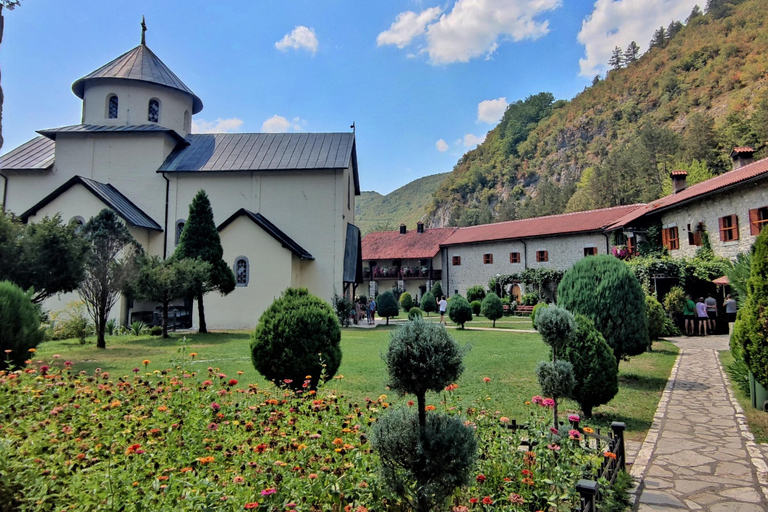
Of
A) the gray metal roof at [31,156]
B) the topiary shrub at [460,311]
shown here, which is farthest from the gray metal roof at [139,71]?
the topiary shrub at [460,311]

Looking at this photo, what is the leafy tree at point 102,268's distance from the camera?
12.3 metres

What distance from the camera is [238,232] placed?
1958 centimetres

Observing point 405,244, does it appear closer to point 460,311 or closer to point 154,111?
point 460,311

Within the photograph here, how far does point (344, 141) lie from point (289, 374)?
19.3m

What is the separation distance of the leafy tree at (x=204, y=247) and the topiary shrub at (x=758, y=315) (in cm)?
1545

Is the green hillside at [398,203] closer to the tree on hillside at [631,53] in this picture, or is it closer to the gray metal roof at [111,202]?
the tree on hillside at [631,53]

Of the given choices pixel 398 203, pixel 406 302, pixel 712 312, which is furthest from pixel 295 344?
pixel 398 203

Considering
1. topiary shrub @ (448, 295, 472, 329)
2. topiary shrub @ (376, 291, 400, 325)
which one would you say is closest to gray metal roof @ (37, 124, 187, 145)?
topiary shrub @ (376, 291, 400, 325)

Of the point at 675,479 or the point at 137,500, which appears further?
the point at 675,479

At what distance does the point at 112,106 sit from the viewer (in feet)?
74.0

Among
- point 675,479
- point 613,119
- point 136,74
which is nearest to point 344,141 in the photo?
point 136,74

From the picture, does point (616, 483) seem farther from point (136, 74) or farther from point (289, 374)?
point (136, 74)

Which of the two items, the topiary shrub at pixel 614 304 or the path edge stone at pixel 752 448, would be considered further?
the topiary shrub at pixel 614 304

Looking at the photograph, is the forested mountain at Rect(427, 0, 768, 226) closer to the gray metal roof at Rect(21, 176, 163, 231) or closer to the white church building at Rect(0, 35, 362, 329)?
the white church building at Rect(0, 35, 362, 329)
